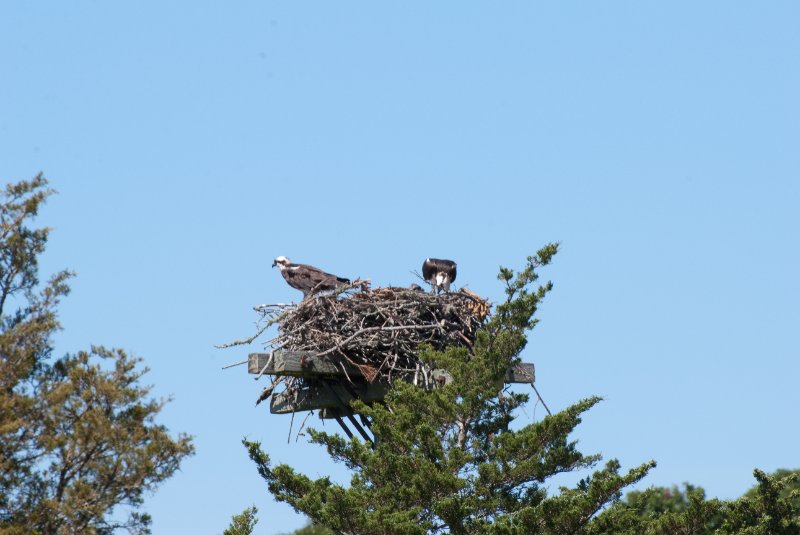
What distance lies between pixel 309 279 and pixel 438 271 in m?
1.98

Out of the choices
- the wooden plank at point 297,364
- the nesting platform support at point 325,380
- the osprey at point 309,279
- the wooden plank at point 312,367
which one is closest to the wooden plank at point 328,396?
the nesting platform support at point 325,380

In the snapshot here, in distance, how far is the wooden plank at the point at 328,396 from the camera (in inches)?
691

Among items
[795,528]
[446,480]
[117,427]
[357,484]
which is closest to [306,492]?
[357,484]

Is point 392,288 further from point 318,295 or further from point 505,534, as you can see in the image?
point 505,534

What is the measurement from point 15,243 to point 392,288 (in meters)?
5.66

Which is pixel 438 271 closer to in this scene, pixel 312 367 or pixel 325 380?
pixel 325 380

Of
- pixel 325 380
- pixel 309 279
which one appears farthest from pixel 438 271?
pixel 325 380

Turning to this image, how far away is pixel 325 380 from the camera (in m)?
17.6

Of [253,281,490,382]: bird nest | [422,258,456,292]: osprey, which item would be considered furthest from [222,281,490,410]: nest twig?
[422,258,456,292]: osprey

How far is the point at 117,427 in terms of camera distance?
42.0 ft

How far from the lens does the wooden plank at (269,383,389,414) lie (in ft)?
57.6

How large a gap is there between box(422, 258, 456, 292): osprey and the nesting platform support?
8.27ft

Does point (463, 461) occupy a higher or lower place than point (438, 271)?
lower

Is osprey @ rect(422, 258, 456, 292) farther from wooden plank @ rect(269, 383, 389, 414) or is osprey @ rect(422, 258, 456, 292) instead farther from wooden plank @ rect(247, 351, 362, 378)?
wooden plank @ rect(247, 351, 362, 378)
